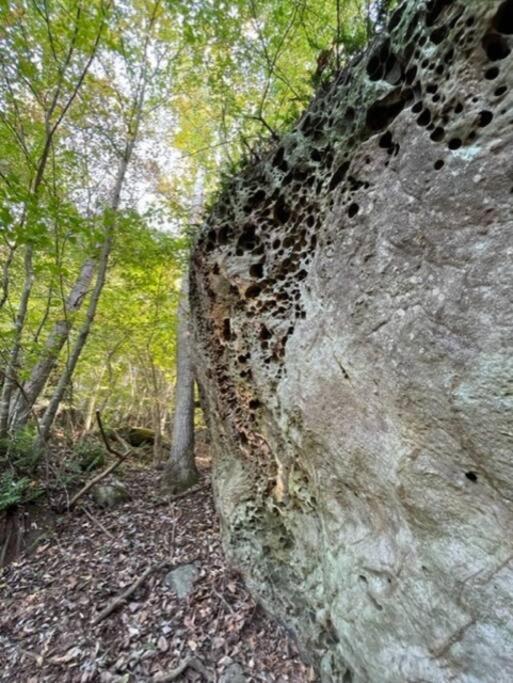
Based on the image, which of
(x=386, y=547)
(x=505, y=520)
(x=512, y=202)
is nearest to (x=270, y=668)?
(x=386, y=547)

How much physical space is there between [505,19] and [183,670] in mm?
4718

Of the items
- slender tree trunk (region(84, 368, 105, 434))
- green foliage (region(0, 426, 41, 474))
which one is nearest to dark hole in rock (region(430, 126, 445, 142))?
green foliage (region(0, 426, 41, 474))

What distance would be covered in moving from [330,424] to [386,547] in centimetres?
82

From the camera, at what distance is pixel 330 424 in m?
2.21

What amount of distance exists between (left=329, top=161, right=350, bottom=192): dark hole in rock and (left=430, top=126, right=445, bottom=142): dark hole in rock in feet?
1.98

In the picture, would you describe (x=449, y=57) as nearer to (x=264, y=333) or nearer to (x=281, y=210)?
(x=281, y=210)

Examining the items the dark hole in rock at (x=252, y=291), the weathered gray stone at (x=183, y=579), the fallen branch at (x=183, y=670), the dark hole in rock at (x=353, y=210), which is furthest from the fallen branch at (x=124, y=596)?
the dark hole in rock at (x=353, y=210)

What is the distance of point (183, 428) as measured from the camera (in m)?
5.76

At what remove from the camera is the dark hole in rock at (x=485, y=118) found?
1.44m

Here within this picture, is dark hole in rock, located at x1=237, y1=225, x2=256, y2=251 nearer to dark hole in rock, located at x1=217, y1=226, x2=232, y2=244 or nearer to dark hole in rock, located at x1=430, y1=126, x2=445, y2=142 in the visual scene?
dark hole in rock, located at x1=217, y1=226, x2=232, y2=244

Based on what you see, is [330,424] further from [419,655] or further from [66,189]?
[66,189]

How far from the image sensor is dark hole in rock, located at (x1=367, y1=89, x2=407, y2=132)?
1.91 metres

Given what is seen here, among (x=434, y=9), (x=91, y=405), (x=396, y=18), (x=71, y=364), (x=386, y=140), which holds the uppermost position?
(x=396, y=18)

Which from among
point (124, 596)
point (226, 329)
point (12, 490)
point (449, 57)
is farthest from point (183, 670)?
point (449, 57)
